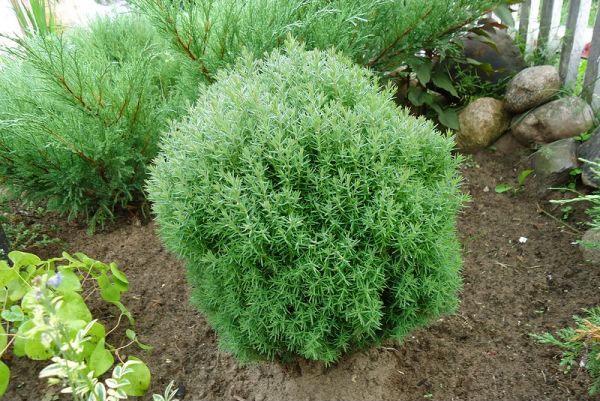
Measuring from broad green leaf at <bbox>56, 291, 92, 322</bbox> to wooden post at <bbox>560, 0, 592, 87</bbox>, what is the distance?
3.70 meters

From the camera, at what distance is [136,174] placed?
3.30m

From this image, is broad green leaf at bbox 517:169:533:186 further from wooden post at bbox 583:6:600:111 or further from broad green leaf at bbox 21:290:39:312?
broad green leaf at bbox 21:290:39:312

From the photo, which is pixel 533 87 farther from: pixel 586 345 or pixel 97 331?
pixel 97 331

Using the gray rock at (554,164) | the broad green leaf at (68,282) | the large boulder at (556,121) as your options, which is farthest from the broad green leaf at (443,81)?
the broad green leaf at (68,282)

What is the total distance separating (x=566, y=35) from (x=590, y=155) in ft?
3.60

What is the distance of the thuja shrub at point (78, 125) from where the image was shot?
109 inches

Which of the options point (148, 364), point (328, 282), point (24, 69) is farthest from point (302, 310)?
point (24, 69)

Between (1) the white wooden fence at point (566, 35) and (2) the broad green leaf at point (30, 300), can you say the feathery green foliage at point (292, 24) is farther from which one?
(2) the broad green leaf at point (30, 300)

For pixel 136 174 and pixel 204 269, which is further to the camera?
pixel 136 174

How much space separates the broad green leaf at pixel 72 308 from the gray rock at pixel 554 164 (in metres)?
2.90

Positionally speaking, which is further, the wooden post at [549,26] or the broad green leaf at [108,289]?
the wooden post at [549,26]

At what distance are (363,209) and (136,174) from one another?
2071mm

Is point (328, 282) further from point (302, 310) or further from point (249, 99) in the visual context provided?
point (249, 99)

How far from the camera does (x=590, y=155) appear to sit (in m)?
3.35
